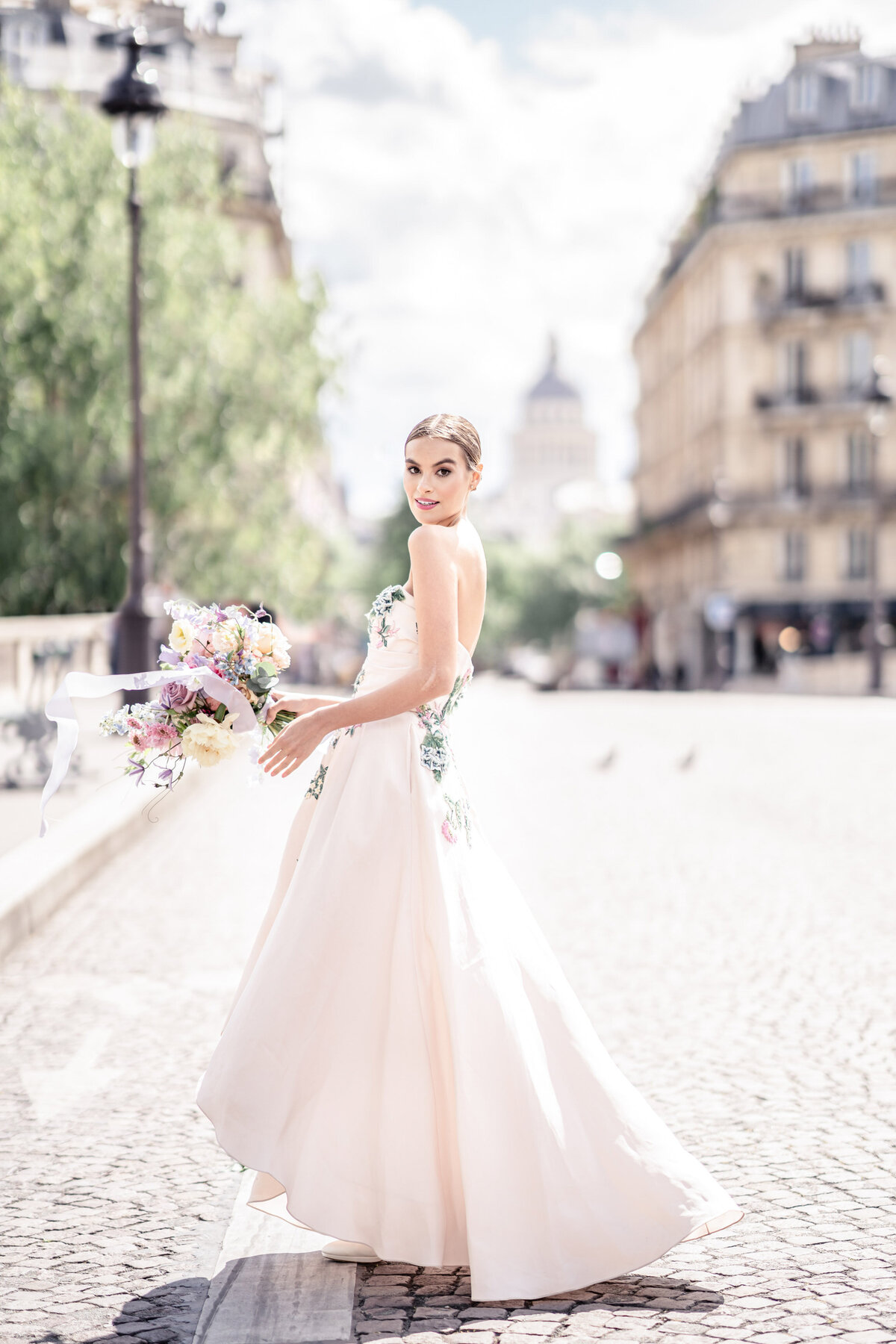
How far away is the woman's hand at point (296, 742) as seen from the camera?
11.4 feet

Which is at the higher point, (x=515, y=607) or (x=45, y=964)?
(x=515, y=607)

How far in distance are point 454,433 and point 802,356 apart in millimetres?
54052

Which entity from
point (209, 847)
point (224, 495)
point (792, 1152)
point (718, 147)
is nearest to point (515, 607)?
point (718, 147)

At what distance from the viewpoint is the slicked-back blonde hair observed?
360 cm

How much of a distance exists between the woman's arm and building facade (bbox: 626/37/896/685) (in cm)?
5058

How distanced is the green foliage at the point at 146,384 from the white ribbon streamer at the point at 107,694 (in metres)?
20.6

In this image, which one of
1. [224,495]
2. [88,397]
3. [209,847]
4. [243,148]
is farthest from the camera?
[243,148]

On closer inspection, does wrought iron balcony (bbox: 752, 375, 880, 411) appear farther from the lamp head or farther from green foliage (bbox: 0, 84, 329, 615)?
the lamp head

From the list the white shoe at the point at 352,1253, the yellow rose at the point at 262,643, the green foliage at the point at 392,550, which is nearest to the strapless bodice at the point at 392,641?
the yellow rose at the point at 262,643

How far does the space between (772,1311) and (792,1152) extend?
1.11m

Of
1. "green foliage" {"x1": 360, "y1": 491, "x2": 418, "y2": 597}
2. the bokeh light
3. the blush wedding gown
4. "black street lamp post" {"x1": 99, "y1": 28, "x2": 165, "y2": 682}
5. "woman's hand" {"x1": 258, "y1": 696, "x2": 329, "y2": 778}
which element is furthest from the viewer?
"green foliage" {"x1": 360, "y1": 491, "x2": 418, "y2": 597}

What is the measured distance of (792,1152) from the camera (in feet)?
14.3

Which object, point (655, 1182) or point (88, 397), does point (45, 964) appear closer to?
point (655, 1182)

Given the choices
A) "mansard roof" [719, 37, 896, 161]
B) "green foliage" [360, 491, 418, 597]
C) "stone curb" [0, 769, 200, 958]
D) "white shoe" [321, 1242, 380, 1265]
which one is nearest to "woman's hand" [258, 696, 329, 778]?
"white shoe" [321, 1242, 380, 1265]
